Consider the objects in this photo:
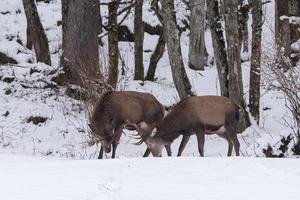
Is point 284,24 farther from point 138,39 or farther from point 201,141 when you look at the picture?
point 201,141

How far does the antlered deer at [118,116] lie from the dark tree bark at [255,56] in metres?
3.17

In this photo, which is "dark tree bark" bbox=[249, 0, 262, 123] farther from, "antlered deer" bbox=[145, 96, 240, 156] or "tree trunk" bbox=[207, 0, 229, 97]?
"antlered deer" bbox=[145, 96, 240, 156]

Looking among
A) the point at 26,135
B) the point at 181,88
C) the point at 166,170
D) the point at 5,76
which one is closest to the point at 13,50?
the point at 5,76

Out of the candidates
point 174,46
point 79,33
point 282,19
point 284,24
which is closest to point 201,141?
point 174,46

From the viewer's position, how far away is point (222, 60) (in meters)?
13.5

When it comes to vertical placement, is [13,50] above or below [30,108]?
above

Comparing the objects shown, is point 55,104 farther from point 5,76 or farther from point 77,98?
point 5,76

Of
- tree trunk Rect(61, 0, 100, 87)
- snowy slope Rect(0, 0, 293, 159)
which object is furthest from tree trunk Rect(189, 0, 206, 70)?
tree trunk Rect(61, 0, 100, 87)

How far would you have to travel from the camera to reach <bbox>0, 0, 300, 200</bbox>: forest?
21.9ft

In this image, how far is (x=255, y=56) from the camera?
14.0m

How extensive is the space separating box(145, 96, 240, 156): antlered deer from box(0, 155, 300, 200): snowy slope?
263cm

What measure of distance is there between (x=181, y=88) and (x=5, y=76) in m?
6.41

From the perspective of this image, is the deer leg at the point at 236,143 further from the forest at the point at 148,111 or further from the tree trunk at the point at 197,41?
the tree trunk at the point at 197,41

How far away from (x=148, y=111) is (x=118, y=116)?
1.76 ft
